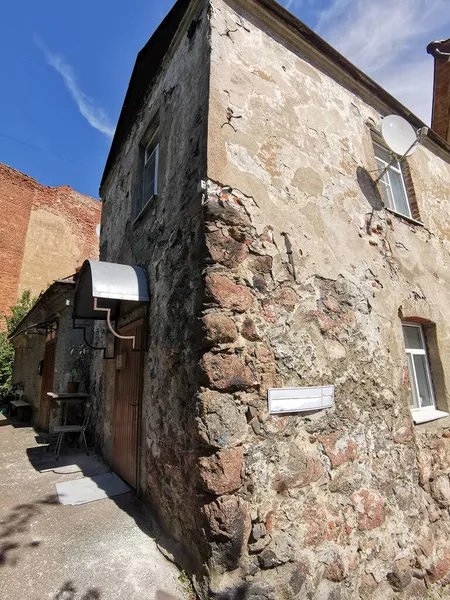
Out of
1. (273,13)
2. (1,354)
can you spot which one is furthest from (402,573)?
(1,354)

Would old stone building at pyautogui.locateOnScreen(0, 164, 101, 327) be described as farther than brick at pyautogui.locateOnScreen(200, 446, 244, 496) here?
Yes

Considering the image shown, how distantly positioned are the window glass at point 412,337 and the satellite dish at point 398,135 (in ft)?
8.38

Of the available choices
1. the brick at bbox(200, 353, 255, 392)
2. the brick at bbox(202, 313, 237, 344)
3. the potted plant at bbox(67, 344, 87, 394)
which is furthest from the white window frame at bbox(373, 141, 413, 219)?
the potted plant at bbox(67, 344, 87, 394)

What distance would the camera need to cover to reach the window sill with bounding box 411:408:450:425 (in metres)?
4.01

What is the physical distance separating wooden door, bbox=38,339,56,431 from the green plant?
589 cm

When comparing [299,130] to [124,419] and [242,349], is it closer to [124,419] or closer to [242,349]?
[242,349]

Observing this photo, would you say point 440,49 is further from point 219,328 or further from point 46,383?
point 46,383

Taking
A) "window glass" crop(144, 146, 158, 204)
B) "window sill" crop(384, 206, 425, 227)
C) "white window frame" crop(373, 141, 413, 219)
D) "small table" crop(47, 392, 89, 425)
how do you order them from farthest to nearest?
"small table" crop(47, 392, 89, 425) → "white window frame" crop(373, 141, 413, 219) → "window glass" crop(144, 146, 158, 204) → "window sill" crop(384, 206, 425, 227)

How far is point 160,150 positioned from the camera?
448 centimetres

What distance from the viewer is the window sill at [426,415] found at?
4.01 metres

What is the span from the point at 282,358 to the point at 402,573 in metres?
2.39

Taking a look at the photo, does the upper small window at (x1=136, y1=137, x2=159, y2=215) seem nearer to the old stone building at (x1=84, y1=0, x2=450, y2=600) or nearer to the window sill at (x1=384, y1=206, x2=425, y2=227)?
the old stone building at (x1=84, y1=0, x2=450, y2=600)

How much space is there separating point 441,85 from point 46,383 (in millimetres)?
13649

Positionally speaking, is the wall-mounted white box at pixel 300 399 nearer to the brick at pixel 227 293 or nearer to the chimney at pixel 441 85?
the brick at pixel 227 293
